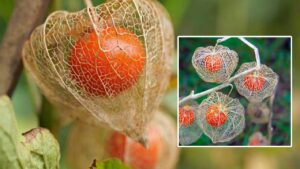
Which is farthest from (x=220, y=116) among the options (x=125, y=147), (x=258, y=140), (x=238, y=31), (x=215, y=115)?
(x=238, y=31)

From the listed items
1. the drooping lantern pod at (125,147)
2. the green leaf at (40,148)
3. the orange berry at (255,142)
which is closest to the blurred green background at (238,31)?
the drooping lantern pod at (125,147)

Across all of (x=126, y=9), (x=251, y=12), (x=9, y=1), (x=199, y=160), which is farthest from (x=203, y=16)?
(x=126, y=9)

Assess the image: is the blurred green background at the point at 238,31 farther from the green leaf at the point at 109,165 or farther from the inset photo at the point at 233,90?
the green leaf at the point at 109,165

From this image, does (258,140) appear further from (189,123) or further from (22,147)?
(22,147)

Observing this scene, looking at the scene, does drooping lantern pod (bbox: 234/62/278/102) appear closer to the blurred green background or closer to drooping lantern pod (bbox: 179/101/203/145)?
drooping lantern pod (bbox: 179/101/203/145)

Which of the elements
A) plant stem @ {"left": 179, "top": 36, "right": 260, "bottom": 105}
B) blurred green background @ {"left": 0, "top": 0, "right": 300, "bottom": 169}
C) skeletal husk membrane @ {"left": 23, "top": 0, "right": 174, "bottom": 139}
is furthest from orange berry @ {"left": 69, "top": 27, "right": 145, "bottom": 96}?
blurred green background @ {"left": 0, "top": 0, "right": 300, "bottom": 169}

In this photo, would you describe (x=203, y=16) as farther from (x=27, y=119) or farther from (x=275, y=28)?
(x=27, y=119)
